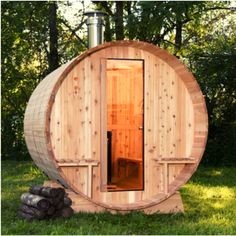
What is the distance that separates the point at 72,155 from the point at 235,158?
27.9 feet

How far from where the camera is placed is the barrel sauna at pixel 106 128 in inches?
316

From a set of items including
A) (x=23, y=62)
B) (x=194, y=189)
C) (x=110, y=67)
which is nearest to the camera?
(x=110, y=67)

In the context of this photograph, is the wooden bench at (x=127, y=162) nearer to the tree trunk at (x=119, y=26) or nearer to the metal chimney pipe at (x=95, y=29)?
the metal chimney pipe at (x=95, y=29)

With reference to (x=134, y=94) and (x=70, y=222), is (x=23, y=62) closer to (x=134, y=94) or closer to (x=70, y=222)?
(x=134, y=94)

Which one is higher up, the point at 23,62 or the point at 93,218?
the point at 23,62

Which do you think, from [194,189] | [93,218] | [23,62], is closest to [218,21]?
[23,62]

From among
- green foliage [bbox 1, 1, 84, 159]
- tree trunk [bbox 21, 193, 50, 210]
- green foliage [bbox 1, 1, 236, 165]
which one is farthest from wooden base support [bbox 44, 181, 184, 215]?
green foliage [bbox 1, 1, 84, 159]

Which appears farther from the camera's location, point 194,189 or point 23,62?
point 23,62

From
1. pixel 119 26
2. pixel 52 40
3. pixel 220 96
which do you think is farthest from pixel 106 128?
pixel 220 96

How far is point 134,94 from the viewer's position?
410 inches

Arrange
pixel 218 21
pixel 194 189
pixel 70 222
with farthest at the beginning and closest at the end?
pixel 218 21 → pixel 194 189 → pixel 70 222

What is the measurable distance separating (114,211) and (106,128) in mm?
1207

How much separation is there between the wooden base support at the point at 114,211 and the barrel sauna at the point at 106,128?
1 centimetres

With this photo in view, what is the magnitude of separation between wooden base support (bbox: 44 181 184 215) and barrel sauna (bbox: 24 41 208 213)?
0.05 feet
